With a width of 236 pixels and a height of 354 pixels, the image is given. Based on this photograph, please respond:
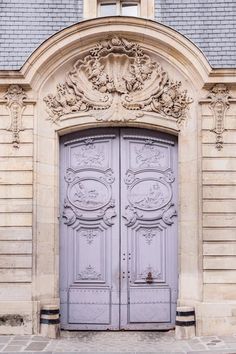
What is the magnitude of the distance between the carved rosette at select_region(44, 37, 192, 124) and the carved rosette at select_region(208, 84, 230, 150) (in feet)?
1.11

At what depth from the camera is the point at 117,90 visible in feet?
24.1

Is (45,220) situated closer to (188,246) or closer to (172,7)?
(188,246)

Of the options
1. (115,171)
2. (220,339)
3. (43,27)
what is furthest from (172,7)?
(220,339)

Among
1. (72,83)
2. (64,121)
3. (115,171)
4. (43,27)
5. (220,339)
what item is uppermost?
(43,27)

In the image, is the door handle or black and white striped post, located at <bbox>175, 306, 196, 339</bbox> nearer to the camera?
black and white striped post, located at <bbox>175, 306, 196, 339</bbox>

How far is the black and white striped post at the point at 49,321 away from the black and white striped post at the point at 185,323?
141 centimetres

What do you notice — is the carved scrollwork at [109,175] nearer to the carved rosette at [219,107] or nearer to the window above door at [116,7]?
the carved rosette at [219,107]

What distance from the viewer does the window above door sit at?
749 centimetres

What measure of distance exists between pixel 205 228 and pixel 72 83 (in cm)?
241

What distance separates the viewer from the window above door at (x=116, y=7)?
24.6 ft

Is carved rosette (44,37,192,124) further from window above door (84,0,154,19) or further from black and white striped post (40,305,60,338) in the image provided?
black and white striped post (40,305,60,338)

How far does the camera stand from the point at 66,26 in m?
7.36

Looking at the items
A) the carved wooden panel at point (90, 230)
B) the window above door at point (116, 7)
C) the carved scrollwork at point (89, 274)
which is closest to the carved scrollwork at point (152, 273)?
the carved wooden panel at point (90, 230)

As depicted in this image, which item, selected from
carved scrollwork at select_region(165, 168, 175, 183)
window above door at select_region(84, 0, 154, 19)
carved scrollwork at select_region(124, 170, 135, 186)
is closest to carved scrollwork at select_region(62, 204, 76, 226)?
carved scrollwork at select_region(124, 170, 135, 186)
